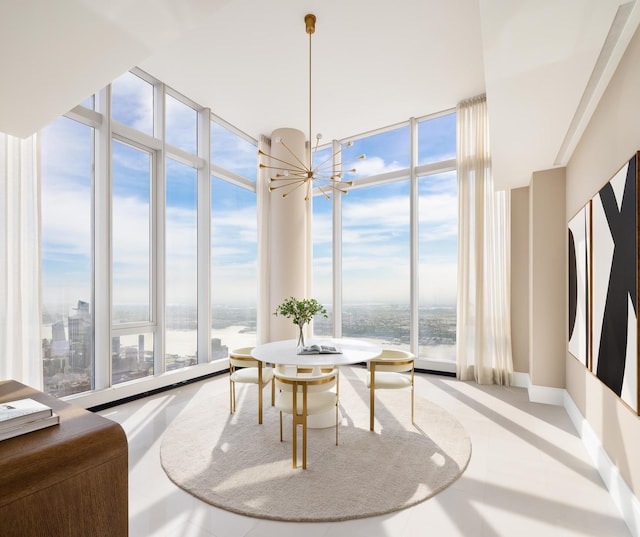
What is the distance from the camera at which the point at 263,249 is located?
19.7 feet

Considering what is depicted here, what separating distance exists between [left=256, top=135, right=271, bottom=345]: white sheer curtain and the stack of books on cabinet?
4572mm

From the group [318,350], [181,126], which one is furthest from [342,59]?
[318,350]

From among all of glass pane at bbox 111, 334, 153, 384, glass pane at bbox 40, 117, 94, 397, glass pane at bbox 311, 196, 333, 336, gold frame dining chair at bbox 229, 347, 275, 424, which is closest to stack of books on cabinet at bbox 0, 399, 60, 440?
gold frame dining chair at bbox 229, 347, 275, 424

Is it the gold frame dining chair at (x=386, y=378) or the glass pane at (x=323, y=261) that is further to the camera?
the glass pane at (x=323, y=261)

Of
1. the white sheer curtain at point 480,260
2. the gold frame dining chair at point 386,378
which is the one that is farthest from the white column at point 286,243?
the gold frame dining chair at point 386,378

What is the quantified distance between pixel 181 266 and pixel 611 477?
4.80m

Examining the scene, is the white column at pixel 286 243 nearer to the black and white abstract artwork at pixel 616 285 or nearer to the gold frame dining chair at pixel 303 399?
the gold frame dining chair at pixel 303 399

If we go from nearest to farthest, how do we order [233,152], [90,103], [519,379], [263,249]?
[90,103], [519,379], [233,152], [263,249]

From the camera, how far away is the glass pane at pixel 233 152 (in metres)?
5.46

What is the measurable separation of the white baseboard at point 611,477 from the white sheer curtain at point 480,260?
1429mm

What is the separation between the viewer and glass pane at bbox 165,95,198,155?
4754mm

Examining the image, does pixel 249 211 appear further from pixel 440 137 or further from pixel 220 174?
pixel 440 137

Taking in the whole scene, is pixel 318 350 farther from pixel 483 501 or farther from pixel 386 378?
pixel 483 501

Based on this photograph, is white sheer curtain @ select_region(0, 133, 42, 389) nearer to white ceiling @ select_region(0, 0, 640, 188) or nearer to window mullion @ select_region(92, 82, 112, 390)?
white ceiling @ select_region(0, 0, 640, 188)
